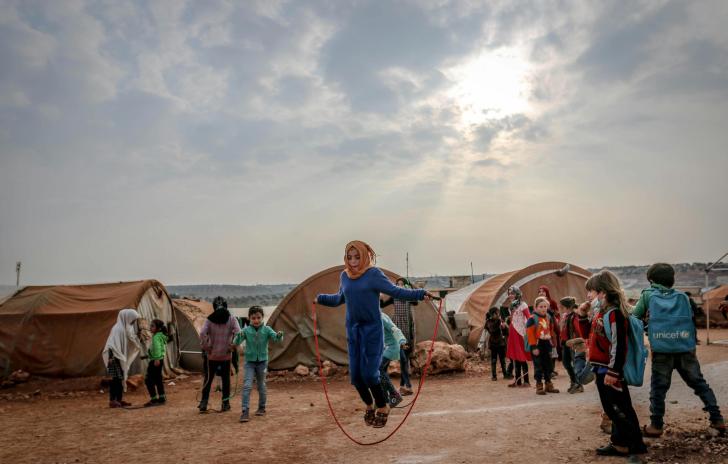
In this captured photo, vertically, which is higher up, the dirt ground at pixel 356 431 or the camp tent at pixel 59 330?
the camp tent at pixel 59 330

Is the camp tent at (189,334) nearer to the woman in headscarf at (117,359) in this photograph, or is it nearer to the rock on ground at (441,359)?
the woman in headscarf at (117,359)

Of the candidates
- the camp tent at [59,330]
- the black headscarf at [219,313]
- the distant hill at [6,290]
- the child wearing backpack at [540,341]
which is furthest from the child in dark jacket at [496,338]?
the distant hill at [6,290]

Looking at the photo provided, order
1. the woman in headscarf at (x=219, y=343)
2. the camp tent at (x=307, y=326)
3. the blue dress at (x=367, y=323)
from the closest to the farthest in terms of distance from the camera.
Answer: the blue dress at (x=367, y=323), the woman in headscarf at (x=219, y=343), the camp tent at (x=307, y=326)

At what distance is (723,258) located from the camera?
20.8 m

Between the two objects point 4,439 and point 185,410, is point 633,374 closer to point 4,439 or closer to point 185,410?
point 185,410

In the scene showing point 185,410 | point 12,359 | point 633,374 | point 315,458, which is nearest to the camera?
point 633,374

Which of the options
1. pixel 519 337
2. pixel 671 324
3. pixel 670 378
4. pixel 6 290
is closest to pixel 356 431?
pixel 670 378

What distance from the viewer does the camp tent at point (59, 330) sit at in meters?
13.4

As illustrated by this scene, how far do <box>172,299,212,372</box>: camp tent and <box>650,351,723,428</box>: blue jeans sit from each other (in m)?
13.2

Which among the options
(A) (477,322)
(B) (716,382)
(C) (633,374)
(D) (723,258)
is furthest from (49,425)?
(D) (723,258)

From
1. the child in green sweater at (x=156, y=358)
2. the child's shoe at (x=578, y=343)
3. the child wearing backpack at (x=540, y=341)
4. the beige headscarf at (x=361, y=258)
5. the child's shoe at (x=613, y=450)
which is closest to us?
the child's shoe at (x=613, y=450)

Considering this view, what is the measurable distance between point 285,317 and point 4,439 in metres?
7.51

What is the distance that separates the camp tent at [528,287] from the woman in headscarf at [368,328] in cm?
1183

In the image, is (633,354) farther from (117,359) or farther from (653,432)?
(117,359)
